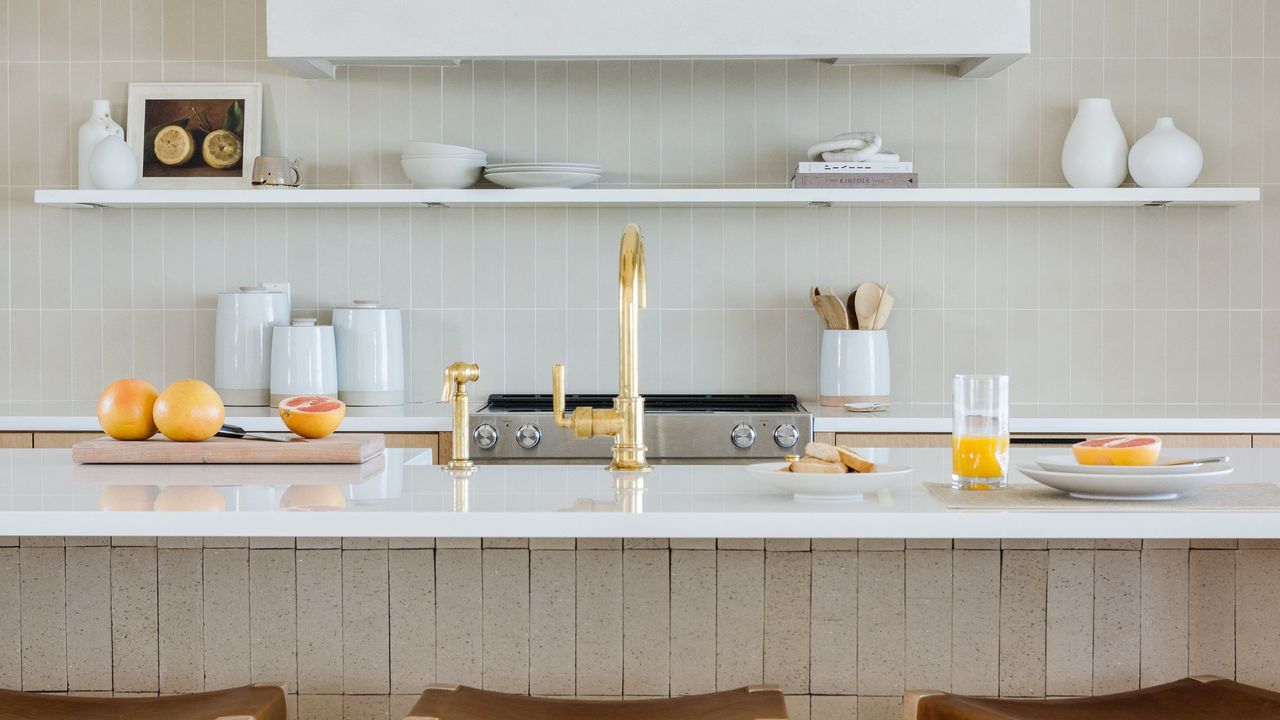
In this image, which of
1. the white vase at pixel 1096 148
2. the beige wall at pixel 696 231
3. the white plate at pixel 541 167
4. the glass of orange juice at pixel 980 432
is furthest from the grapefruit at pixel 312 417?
the white vase at pixel 1096 148

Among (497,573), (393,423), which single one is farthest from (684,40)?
(497,573)

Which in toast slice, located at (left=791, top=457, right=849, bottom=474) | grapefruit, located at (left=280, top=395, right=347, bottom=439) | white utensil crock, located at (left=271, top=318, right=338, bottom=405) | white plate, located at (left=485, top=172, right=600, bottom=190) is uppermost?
white plate, located at (left=485, top=172, right=600, bottom=190)

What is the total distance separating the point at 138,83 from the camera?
3494 millimetres

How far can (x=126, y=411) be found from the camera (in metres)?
1.83

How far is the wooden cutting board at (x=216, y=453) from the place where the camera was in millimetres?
1800

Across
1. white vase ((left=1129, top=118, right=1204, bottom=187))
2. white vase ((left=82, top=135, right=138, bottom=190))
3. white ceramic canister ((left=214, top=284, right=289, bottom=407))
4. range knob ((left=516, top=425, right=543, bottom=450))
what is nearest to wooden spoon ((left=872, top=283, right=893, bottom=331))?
white vase ((left=1129, top=118, right=1204, bottom=187))

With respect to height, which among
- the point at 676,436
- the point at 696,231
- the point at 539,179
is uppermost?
the point at 539,179

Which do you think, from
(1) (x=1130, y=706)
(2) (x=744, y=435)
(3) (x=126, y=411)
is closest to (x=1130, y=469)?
(1) (x=1130, y=706)

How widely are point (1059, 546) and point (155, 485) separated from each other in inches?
49.6

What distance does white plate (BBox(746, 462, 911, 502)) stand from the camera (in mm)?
1413

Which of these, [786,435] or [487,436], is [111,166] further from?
[786,435]

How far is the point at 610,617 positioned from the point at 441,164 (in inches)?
74.8

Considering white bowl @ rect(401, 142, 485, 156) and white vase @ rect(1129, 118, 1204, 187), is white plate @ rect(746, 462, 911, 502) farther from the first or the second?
white vase @ rect(1129, 118, 1204, 187)

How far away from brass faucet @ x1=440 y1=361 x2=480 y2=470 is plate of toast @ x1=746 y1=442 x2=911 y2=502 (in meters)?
→ 0.46
